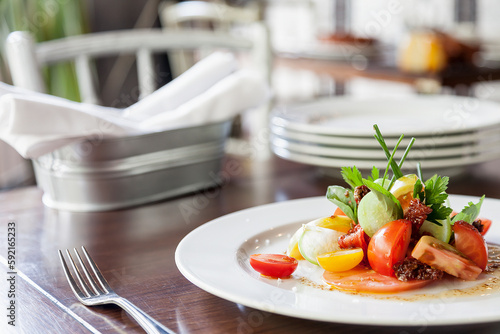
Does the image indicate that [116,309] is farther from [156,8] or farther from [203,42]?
[156,8]

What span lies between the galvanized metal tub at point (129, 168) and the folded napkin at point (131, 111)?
0.02m

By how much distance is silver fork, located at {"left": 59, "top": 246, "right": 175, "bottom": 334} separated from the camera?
0.53 meters

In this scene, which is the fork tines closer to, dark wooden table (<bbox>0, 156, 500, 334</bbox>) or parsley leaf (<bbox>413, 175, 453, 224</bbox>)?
dark wooden table (<bbox>0, 156, 500, 334</bbox>)

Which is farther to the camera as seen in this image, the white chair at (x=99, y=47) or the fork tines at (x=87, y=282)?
the white chair at (x=99, y=47)

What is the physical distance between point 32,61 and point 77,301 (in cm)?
83

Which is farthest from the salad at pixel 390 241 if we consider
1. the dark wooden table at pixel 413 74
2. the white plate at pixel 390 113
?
the dark wooden table at pixel 413 74

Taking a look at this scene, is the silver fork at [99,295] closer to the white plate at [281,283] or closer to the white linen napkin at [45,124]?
the white plate at [281,283]

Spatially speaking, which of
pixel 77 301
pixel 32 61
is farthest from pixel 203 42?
pixel 77 301

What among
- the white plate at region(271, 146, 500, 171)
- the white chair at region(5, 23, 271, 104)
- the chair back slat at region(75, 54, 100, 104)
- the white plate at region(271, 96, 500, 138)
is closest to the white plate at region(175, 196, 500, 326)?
the white plate at region(271, 146, 500, 171)

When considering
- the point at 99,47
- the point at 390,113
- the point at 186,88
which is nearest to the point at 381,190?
the point at 186,88

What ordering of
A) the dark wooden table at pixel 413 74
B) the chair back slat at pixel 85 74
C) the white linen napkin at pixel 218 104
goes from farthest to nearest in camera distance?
the dark wooden table at pixel 413 74 < the chair back slat at pixel 85 74 < the white linen napkin at pixel 218 104

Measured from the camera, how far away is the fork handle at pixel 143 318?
1.69 ft

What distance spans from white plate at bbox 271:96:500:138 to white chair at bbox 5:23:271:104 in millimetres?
452

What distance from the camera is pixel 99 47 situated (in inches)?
58.5
